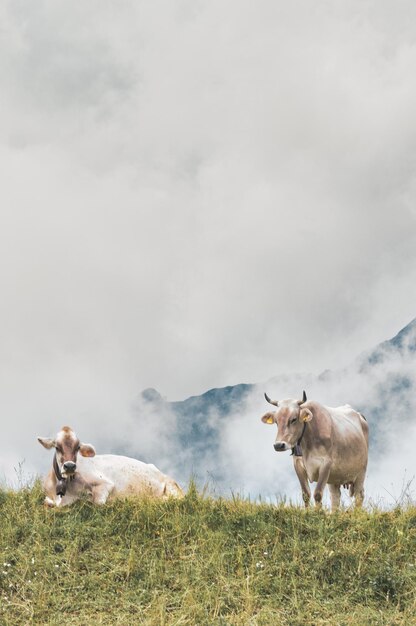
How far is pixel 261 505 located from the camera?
1418 cm

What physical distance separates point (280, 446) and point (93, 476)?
12.3 feet

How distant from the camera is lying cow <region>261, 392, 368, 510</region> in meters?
15.9

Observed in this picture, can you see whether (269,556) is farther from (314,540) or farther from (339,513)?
(339,513)

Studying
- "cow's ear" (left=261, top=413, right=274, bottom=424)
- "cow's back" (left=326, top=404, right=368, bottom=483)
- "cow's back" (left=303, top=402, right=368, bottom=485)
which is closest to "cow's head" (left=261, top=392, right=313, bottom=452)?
"cow's ear" (left=261, top=413, right=274, bottom=424)

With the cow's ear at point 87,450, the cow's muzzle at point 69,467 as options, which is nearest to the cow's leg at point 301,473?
the cow's ear at point 87,450

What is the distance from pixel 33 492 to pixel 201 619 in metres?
5.84

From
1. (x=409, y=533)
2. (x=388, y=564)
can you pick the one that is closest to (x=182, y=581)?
(x=388, y=564)

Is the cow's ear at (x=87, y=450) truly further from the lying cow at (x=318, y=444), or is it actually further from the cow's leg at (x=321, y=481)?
the cow's leg at (x=321, y=481)

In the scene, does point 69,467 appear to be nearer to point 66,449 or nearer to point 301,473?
point 66,449

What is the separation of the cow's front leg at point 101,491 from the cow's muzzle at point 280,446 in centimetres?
333

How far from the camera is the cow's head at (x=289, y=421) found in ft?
51.6

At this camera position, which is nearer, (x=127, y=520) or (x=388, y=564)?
(x=388, y=564)

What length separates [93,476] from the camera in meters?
15.2

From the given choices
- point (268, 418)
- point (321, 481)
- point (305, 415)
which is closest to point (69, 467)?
point (268, 418)
